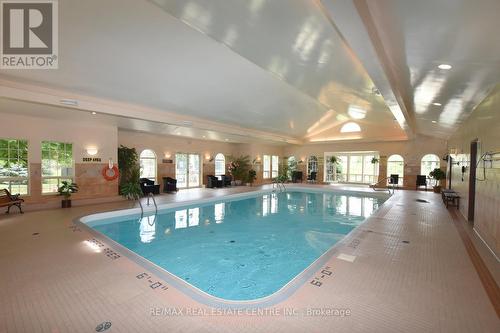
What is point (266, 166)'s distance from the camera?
16281 mm

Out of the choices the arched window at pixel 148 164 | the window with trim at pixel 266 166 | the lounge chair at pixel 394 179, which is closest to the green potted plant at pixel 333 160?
the lounge chair at pixel 394 179

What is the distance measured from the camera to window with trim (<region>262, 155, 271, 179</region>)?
1589 centimetres

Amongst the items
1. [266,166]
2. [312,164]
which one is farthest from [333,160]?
[266,166]

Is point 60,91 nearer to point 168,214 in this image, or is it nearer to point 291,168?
point 168,214

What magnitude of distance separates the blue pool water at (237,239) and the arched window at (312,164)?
275 inches

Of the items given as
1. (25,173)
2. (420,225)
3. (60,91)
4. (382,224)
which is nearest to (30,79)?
(60,91)

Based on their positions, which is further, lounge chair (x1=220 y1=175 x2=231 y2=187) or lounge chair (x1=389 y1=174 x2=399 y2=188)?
lounge chair (x1=220 y1=175 x2=231 y2=187)

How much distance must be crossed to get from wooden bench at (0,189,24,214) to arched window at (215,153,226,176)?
8.92m

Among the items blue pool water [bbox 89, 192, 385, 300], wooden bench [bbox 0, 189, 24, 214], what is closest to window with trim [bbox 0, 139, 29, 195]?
wooden bench [bbox 0, 189, 24, 214]

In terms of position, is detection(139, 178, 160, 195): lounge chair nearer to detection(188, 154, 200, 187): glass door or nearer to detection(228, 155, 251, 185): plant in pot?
detection(188, 154, 200, 187): glass door

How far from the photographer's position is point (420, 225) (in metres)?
5.25

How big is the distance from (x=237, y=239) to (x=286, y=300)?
306 cm

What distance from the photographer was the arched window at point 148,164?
1081cm

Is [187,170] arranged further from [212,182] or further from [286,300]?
[286,300]
